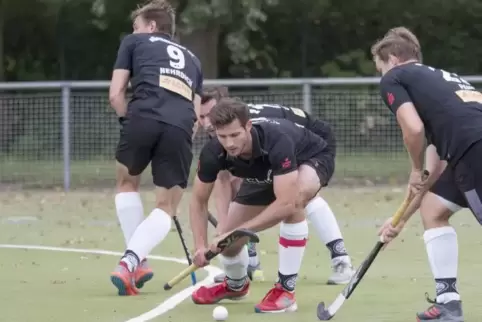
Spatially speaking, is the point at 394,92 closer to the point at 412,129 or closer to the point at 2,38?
the point at 412,129

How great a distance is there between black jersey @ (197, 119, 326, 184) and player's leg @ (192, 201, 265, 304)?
1.17 feet

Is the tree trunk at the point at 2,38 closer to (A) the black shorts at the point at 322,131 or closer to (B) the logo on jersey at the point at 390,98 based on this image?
(A) the black shorts at the point at 322,131

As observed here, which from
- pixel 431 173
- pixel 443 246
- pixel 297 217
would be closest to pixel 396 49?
pixel 431 173

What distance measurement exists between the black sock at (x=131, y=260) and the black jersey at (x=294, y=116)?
1177 millimetres

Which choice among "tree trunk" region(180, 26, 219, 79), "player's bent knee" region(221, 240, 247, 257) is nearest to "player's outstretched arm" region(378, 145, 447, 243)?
"player's bent knee" region(221, 240, 247, 257)

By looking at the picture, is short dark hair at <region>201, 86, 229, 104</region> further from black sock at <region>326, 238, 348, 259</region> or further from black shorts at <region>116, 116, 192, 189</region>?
black sock at <region>326, 238, 348, 259</region>

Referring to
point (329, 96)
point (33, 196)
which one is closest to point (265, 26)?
point (329, 96)

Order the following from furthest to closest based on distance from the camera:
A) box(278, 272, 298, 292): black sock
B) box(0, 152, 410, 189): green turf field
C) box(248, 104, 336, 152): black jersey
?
box(0, 152, 410, 189): green turf field → box(248, 104, 336, 152): black jersey → box(278, 272, 298, 292): black sock

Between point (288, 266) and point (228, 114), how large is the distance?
113 cm

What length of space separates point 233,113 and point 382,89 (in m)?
0.81

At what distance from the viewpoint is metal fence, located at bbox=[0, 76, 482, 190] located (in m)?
18.0

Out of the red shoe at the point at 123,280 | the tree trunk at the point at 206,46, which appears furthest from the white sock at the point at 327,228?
the tree trunk at the point at 206,46

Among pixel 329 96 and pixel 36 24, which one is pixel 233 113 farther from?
pixel 36 24

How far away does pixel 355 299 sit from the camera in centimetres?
762
